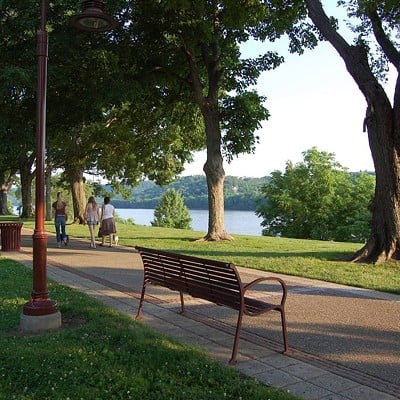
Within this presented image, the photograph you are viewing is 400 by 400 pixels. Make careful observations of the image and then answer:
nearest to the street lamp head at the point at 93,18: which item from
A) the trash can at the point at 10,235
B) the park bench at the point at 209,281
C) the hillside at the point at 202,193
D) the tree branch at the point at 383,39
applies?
the park bench at the point at 209,281

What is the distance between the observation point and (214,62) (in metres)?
18.8

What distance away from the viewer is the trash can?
14523 millimetres

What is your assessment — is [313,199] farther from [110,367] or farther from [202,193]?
[202,193]

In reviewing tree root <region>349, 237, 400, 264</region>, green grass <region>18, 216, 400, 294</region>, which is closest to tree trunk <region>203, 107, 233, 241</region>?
green grass <region>18, 216, 400, 294</region>

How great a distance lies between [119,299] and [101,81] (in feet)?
33.6

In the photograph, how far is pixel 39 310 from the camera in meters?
5.88

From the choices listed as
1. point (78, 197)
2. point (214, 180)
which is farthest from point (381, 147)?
point (78, 197)

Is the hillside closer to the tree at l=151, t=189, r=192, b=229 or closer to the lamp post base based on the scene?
the tree at l=151, t=189, r=192, b=229

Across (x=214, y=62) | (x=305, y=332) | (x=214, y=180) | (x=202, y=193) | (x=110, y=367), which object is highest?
(x=214, y=62)

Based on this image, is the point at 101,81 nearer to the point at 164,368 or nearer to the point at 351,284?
the point at 351,284

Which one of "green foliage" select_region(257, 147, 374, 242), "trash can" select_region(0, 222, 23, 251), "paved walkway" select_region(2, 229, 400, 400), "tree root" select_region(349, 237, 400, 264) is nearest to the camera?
"paved walkway" select_region(2, 229, 400, 400)

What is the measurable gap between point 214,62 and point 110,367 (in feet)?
52.3

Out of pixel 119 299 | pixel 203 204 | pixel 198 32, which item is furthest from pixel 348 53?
pixel 203 204

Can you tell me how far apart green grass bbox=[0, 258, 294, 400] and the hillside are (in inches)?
3741
